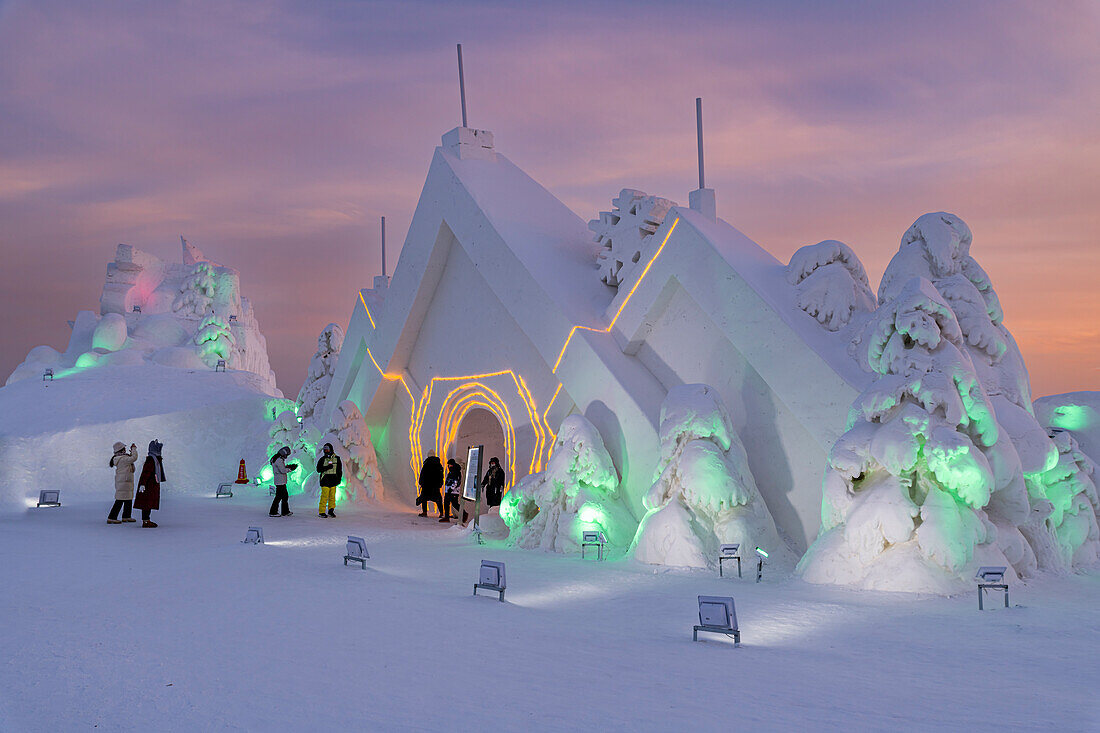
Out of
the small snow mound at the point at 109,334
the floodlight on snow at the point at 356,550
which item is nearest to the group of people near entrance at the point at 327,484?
the floodlight on snow at the point at 356,550

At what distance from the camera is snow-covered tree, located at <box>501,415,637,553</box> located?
12500 millimetres

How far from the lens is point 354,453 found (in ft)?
60.5

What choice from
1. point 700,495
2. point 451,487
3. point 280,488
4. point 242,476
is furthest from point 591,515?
point 242,476

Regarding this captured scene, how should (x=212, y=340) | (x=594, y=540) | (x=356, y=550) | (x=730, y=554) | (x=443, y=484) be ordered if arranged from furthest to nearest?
(x=212, y=340), (x=443, y=484), (x=594, y=540), (x=730, y=554), (x=356, y=550)

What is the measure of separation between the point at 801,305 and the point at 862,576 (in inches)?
174

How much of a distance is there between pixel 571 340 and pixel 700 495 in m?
4.19

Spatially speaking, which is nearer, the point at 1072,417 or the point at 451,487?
the point at 1072,417

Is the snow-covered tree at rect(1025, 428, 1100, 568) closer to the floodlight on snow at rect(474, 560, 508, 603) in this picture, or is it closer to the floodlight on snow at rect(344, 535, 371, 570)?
the floodlight on snow at rect(474, 560, 508, 603)

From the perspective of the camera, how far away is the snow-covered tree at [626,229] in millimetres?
14672

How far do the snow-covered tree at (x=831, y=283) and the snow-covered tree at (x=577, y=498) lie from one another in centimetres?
389

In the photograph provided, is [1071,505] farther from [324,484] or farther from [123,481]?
[123,481]

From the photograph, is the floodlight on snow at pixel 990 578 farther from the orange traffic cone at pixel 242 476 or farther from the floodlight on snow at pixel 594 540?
the orange traffic cone at pixel 242 476

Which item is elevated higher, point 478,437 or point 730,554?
point 478,437

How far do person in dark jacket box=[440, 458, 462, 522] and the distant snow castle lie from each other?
108 cm
